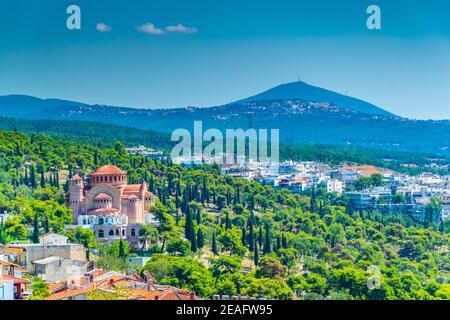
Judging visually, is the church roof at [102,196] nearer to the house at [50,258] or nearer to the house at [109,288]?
the house at [50,258]

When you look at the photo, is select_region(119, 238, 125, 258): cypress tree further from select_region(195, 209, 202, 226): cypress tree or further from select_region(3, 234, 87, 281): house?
select_region(195, 209, 202, 226): cypress tree

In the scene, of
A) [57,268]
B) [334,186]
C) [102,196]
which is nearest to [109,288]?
[57,268]

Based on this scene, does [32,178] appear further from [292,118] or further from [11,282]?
[292,118]

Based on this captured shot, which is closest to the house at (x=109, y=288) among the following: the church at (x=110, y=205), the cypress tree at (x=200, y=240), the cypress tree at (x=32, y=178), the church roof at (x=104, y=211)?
the cypress tree at (x=200, y=240)

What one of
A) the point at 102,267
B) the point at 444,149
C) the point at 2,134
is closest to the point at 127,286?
the point at 102,267

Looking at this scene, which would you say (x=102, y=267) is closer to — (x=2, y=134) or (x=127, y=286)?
(x=127, y=286)
